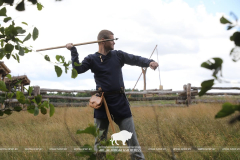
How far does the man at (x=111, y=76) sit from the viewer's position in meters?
2.96

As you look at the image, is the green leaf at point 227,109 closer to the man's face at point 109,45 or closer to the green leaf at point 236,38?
the green leaf at point 236,38

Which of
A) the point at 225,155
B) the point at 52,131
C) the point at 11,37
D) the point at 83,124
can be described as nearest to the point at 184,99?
the point at 83,124

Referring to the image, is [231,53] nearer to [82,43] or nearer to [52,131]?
[82,43]

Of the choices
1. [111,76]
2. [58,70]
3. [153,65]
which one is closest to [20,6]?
[58,70]

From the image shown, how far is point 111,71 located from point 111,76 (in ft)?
0.22

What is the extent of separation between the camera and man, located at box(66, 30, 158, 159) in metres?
2.96

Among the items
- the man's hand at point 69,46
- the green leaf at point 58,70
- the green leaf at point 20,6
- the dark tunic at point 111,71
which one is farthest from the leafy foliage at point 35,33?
the man's hand at point 69,46

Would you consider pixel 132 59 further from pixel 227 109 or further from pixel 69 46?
pixel 227 109

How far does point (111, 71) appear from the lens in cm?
304

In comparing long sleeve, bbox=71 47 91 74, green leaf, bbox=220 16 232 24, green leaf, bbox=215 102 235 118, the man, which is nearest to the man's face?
the man

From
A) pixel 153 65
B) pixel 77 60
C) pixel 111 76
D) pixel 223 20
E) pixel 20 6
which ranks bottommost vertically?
pixel 111 76

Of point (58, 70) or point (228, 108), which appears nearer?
point (228, 108)

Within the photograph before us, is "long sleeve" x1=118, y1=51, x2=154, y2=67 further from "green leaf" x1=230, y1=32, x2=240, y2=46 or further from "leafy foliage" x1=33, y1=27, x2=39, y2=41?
"green leaf" x1=230, y1=32, x2=240, y2=46

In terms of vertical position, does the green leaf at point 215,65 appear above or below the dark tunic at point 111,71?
above
